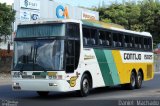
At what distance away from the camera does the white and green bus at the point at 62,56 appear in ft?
56.2

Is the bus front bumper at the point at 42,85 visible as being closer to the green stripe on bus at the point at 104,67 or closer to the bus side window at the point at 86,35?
the bus side window at the point at 86,35

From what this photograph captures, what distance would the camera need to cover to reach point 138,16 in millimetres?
61000

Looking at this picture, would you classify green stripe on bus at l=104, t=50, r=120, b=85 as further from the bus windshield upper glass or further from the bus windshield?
the bus windshield

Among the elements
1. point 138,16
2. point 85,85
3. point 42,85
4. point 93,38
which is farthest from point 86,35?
point 138,16

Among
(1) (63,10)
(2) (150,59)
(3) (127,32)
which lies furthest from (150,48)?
(1) (63,10)

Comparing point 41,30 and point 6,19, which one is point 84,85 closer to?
→ point 41,30

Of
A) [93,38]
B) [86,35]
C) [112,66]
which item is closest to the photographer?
[86,35]

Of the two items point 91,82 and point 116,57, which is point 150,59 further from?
point 91,82

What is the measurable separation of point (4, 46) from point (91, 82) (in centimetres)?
2597

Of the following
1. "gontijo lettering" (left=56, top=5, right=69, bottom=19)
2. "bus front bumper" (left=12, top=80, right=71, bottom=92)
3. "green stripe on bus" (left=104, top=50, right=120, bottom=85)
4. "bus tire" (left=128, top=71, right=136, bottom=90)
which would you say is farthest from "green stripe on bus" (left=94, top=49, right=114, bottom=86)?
"gontijo lettering" (left=56, top=5, right=69, bottom=19)

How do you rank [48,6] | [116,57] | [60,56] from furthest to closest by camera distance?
[48,6] < [116,57] < [60,56]

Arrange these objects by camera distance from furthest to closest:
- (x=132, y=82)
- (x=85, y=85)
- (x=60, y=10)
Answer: (x=60, y=10), (x=132, y=82), (x=85, y=85)

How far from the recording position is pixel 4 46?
1730 inches

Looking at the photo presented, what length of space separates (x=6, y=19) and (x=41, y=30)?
19209mm
